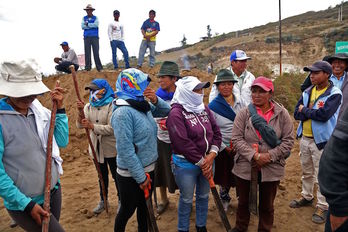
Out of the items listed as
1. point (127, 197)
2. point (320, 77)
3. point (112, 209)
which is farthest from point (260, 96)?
point (112, 209)

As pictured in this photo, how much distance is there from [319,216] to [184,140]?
2428 millimetres

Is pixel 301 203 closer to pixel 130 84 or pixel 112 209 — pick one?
pixel 112 209

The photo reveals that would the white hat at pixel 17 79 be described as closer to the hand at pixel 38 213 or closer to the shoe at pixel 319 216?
the hand at pixel 38 213

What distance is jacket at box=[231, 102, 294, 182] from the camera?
275 centimetres

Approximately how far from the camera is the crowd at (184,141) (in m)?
1.79

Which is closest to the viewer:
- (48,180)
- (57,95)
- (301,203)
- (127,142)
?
(48,180)

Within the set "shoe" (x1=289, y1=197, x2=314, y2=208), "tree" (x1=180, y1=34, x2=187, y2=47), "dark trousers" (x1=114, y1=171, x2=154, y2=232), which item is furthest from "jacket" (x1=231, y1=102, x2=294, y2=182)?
"tree" (x1=180, y1=34, x2=187, y2=47)

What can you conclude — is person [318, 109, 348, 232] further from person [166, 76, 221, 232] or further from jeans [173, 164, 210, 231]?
jeans [173, 164, 210, 231]

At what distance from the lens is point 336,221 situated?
143 centimetres

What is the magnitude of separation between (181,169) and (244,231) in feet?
4.33

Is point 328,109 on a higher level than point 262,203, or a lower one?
higher

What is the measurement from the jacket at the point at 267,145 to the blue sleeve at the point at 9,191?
7.26ft

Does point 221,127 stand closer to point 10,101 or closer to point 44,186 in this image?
point 44,186

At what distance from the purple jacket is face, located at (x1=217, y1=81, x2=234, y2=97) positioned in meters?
0.65
